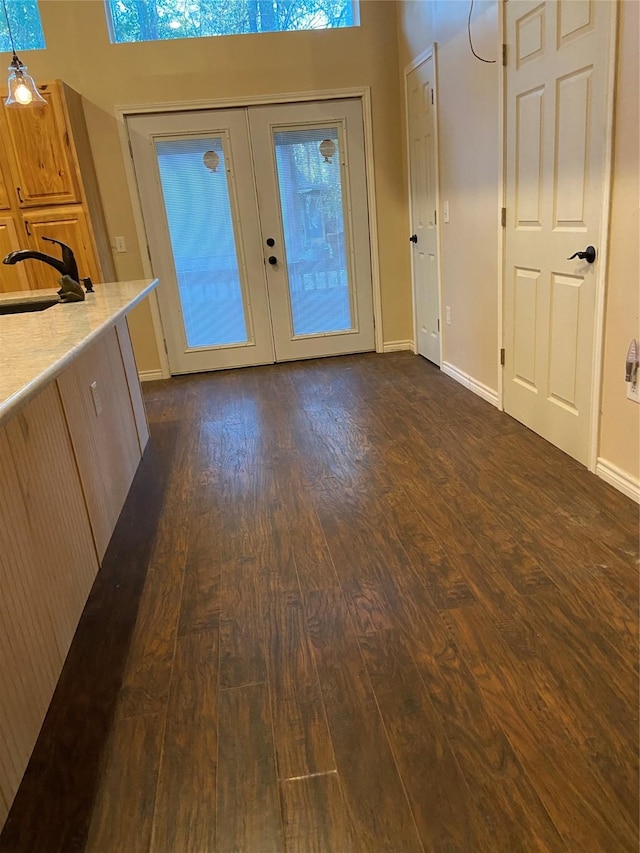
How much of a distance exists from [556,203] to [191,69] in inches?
119

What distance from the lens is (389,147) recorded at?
4.63 m

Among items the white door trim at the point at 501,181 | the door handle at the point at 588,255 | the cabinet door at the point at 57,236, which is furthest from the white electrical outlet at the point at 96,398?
the cabinet door at the point at 57,236

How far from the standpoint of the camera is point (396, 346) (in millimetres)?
5098

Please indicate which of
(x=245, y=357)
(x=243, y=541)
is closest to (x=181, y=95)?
(x=245, y=357)

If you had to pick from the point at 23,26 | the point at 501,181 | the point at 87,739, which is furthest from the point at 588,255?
the point at 23,26

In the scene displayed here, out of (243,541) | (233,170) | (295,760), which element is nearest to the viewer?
(295,760)

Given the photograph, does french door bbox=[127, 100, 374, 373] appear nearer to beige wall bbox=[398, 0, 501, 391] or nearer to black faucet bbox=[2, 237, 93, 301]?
beige wall bbox=[398, 0, 501, 391]

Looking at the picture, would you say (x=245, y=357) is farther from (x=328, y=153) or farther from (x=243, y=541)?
(x=243, y=541)

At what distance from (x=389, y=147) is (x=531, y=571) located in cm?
379

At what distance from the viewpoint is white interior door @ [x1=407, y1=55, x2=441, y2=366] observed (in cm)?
400

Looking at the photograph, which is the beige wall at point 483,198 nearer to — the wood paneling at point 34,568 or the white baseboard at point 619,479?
the white baseboard at point 619,479

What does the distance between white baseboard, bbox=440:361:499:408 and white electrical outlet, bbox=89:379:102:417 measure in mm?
2237

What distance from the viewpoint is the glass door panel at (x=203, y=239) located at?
4.46 metres

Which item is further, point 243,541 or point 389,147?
point 389,147
